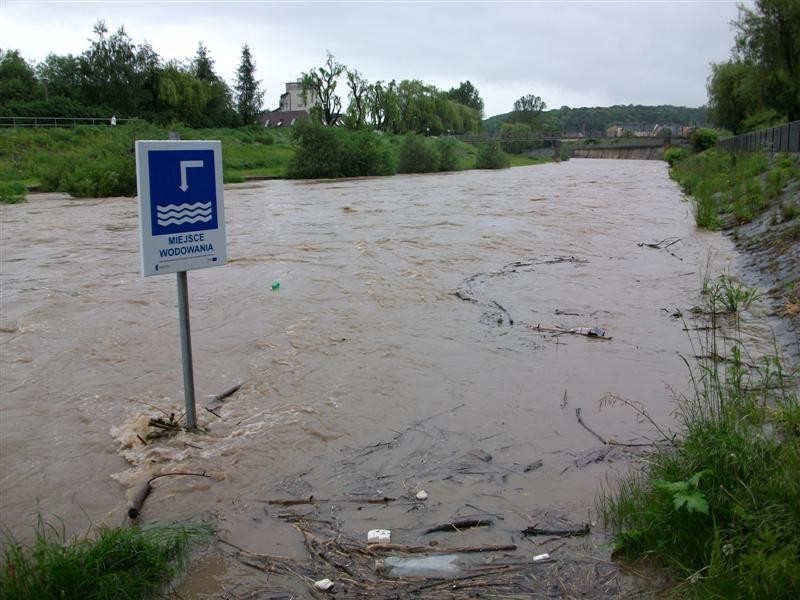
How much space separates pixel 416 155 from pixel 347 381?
2124 inches

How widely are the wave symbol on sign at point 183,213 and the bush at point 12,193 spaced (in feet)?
98.0

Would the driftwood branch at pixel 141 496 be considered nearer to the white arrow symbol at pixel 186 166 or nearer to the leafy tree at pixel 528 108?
the white arrow symbol at pixel 186 166

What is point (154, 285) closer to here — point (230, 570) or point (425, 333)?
point (425, 333)

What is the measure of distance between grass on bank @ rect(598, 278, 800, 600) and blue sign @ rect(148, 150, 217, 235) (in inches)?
128

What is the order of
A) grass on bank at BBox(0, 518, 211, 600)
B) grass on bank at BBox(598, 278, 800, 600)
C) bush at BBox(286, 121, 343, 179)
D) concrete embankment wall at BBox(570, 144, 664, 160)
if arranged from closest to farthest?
1. grass on bank at BBox(598, 278, 800, 600)
2. grass on bank at BBox(0, 518, 211, 600)
3. bush at BBox(286, 121, 343, 179)
4. concrete embankment wall at BBox(570, 144, 664, 160)

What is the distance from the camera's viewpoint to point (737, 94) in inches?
2032

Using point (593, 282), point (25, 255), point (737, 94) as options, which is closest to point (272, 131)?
point (737, 94)

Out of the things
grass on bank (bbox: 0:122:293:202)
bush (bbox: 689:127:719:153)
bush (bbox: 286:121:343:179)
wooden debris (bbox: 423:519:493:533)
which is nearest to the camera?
wooden debris (bbox: 423:519:493:533)

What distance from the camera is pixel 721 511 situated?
3318mm

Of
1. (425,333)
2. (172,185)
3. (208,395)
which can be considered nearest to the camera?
(172,185)

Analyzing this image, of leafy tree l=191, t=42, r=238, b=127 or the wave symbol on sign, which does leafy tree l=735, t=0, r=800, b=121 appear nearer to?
the wave symbol on sign

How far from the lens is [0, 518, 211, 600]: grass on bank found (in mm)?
3225

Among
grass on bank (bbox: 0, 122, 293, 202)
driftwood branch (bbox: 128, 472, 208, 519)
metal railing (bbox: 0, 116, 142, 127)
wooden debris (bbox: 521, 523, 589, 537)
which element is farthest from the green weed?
metal railing (bbox: 0, 116, 142, 127)

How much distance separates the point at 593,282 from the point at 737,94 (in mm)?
47225
